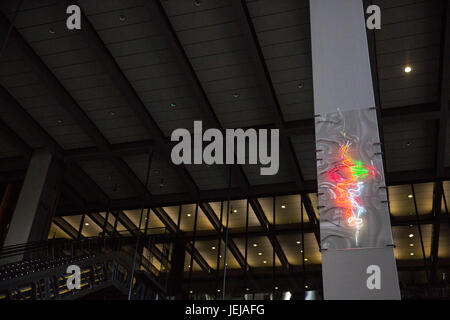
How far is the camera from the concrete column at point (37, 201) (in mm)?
13328

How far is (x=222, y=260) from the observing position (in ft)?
48.1

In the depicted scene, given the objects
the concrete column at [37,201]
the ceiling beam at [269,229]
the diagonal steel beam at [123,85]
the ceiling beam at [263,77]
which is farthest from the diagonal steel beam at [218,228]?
the concrete column at [37,201]

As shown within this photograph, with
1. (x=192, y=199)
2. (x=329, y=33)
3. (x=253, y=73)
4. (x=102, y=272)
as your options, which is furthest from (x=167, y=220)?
(x=329, y=33)

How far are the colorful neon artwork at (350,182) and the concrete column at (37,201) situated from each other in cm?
1199

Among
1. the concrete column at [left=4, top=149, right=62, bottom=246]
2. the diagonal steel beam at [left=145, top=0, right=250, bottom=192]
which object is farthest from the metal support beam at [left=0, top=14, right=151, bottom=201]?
the diagonal steel beam at [left=145, top=0, right=250, bottom=192]

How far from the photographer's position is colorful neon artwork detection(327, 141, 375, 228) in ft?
10.7

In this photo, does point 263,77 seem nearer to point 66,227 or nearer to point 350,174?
point 350,174

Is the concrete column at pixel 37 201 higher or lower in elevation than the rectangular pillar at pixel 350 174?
higher

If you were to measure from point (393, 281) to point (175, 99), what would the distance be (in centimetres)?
1015

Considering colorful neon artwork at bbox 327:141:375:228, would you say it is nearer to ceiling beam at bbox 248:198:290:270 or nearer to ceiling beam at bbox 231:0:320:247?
ceiling beam at bbox 231:0:320:247

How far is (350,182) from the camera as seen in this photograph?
340cm

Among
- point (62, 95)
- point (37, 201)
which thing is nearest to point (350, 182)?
point (62, 95)

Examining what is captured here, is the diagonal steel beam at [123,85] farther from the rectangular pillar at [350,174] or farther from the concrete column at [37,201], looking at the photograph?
the rectangular pillar at [350,174]

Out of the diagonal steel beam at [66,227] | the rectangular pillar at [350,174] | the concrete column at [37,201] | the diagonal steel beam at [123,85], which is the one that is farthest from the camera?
the diagonal steel beam at [66,227]
